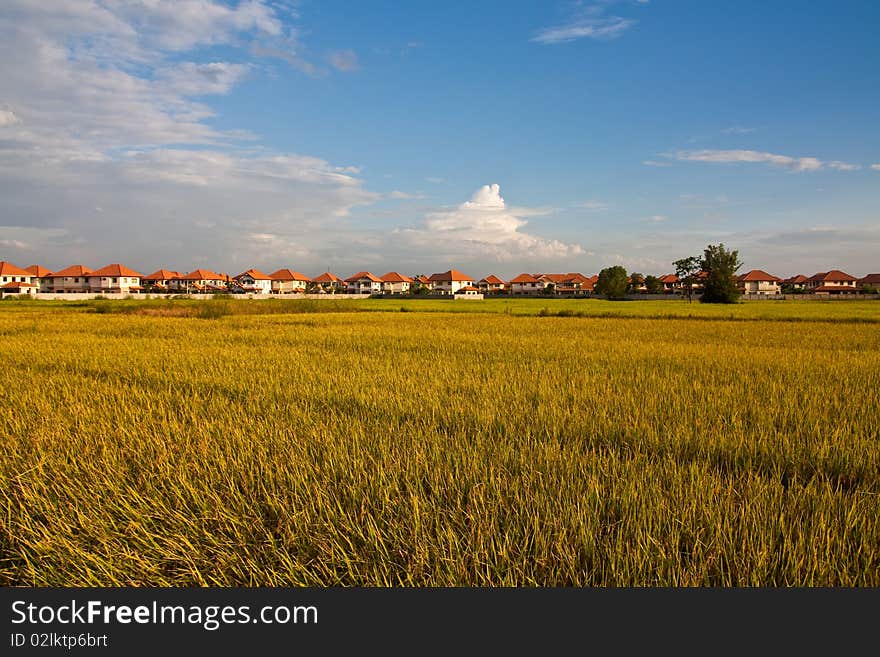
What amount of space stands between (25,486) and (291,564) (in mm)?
2152

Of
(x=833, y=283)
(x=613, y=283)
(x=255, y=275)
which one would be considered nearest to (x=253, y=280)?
(x=255, y=275)

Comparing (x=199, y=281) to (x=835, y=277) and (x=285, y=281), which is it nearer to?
(x=285, y=281)

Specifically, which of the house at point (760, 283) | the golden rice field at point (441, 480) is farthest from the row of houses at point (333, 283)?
the golden rice field at point (441, 480)

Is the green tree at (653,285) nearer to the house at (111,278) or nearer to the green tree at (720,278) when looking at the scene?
the green tree at (720,278)

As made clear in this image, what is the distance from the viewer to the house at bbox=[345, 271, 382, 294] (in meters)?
121

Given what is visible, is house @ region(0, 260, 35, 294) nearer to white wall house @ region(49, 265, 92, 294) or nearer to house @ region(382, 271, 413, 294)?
white wall house @ region(49, 265, 92, 294)

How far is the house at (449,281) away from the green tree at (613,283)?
40.6m

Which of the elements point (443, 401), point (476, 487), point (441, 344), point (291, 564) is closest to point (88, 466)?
point (291, 564)

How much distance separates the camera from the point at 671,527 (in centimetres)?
248

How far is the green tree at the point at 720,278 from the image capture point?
5578 centimetres

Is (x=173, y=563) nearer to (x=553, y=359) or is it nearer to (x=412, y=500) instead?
(x=412, y=500)

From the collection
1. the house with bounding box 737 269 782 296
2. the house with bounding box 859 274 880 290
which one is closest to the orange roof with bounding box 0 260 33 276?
the house with bounding box 737 269 782 296

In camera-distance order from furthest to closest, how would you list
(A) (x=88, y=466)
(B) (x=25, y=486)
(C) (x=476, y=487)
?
(A) (x=88, y=466), (B) (x=25, y=486), (C) (x=476, y=487)

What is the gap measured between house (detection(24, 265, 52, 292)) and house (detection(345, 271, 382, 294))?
55.6 m
